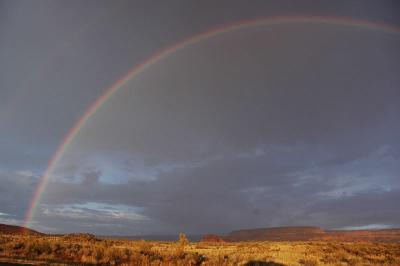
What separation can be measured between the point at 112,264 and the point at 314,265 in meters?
14.5

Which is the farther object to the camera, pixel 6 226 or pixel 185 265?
pixel 6 226

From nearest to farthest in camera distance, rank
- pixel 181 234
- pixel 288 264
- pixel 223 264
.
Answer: pixel 223 264, pixel 288 264, pixel 181 234

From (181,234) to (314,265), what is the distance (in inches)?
708

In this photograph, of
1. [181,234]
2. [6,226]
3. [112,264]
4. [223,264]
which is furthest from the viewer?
[6,226]

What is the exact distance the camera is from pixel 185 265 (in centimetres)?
2362

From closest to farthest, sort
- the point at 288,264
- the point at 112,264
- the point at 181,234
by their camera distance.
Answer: the point at 112,264 → the point at 288,264 → the point at 181,234

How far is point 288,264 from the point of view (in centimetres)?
2633

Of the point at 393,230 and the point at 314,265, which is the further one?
the point at 393,230

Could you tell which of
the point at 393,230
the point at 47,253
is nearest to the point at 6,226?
the point at 47,253

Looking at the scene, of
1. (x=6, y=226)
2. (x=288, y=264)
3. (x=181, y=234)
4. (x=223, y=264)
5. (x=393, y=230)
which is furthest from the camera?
(x=393, y=230)

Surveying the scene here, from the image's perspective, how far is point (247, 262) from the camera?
2636 cm

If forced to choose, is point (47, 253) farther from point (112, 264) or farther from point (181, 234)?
point (181, 234)

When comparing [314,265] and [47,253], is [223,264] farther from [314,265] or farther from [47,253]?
[47,253]

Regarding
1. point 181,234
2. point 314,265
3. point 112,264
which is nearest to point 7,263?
point 112,264
